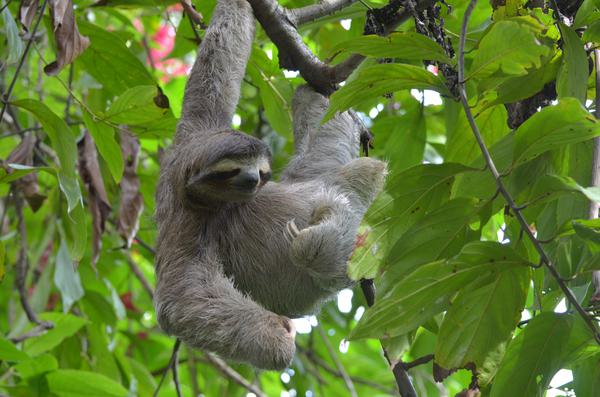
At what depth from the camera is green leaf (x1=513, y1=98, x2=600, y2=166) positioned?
2.41m

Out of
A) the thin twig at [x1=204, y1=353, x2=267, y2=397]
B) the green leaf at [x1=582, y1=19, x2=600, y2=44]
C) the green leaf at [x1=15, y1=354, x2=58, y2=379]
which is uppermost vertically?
the green leaf at [x1=582, y1=19, x2=600, y2=44]

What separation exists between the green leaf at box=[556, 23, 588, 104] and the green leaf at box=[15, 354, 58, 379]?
3392 millimetres

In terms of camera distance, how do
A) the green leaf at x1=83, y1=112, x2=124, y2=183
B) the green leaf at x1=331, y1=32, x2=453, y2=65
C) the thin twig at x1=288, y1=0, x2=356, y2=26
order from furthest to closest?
the green leaf at x1=83, y1=112, x2=124, y2=183
the thin twig at x1=288, y1=0, x2=356, y2=26
the green leaf at x1=331, y1=32, x2=453, y2=65

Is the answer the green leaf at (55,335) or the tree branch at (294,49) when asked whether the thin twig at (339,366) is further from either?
the tree branch at (294,49)

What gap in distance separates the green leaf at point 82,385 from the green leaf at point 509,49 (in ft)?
10.2

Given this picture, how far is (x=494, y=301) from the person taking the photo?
2.62 m

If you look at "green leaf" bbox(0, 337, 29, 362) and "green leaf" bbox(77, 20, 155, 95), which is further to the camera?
"green leaf" bbox(77, 20, 155, 95)

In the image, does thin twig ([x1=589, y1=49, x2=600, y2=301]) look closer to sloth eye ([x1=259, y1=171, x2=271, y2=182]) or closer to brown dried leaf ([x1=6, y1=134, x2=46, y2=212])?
sloth eye ([x1=259, y1=171, x2=271, y2=182])

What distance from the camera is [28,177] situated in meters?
5.00

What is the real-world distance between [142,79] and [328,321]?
295 cm

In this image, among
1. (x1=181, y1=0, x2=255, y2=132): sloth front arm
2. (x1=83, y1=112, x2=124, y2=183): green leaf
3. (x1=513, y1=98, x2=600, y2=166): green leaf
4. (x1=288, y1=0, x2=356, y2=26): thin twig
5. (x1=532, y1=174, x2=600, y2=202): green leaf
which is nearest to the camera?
(x1=532, y1=174, x2=600, y2=202): green leaf

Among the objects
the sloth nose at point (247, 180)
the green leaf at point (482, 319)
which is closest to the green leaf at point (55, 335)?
the sloth nose at point (247, 180)

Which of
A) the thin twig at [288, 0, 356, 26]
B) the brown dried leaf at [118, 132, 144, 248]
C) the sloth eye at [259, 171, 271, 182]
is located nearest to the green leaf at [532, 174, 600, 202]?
the sloth eye at [259, 171, 271, 182]

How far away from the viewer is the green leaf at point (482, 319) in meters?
2.61
